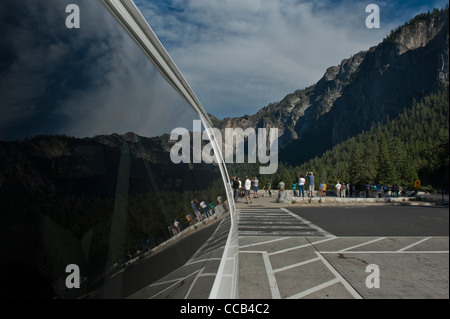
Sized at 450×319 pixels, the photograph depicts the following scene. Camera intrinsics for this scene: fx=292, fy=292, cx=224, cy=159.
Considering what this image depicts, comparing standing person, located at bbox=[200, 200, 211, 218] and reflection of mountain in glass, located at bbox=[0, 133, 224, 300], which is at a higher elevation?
reflection of mountain in glass, located at bbox=[0, 133, 224, 300]

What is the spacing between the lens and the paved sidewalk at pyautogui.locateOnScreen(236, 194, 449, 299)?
3.61 meters

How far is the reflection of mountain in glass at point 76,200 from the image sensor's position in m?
0.53

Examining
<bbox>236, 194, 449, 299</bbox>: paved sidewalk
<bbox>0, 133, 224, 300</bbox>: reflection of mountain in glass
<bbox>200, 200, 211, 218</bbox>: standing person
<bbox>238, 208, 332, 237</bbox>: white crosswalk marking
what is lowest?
<bbox>238, 208, 332, 237</bbox>: white crosswalk marking

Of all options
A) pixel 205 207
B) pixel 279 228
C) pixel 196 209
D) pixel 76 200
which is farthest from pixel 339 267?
pixel 76 200

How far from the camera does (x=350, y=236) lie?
24.6 ft

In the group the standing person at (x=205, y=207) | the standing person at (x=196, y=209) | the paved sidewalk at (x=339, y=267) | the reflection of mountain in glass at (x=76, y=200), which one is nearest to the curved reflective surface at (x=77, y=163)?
the reflection of mountain in glass at (x=76, y=200)

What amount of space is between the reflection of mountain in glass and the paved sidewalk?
2061mm

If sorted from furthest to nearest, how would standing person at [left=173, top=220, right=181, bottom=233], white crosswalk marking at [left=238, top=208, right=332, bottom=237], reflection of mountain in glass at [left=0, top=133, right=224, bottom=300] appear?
white crosswalk marking at [left=238, top=208, right=332, bottom=237], standing person at [left=173, top=220, right=181, bottom=233], reflection of mountain in glass at [left=0, top=133, right=224, bottom=300]

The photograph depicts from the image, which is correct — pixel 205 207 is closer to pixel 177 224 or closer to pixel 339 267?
pixel 177 224

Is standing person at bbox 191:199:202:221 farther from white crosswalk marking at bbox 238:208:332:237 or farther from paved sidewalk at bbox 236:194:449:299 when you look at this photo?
white crosswalk marking at bbox 238:208:332:237

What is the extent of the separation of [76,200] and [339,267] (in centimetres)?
496

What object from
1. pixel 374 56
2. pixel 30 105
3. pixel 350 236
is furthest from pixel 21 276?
pixel 374 56

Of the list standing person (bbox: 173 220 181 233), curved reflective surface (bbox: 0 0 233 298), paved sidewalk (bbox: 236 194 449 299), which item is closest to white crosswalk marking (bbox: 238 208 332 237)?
paved sidewalk (bbox: 236 194 449 299)
